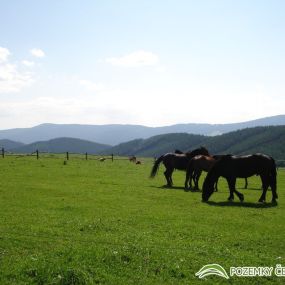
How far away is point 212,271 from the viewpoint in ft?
33.1

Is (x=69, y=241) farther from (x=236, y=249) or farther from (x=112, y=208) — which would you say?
(x=112, y=208)

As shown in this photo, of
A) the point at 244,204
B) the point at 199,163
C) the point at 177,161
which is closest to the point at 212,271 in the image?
the point at 244,204

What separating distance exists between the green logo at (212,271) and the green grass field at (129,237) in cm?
16

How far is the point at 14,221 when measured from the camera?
15539 mm

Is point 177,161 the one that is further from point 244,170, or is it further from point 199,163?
point 244,170

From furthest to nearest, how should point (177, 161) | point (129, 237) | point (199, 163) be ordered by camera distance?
point (177, 161), point (199, 163), point (129, 237)

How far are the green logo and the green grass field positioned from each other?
159mm

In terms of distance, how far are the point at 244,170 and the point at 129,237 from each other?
11283 mm

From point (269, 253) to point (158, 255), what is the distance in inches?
138

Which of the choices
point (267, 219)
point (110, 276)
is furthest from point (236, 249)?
point (267, 219)

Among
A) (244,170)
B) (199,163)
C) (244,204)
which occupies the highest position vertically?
(199,163)

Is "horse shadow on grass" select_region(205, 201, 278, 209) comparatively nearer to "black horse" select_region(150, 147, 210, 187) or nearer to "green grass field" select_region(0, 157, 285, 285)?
"green grass field" select_region(0, 157, 285, 285)

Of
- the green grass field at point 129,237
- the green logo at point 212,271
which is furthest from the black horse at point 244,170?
the green logo at point 212,271

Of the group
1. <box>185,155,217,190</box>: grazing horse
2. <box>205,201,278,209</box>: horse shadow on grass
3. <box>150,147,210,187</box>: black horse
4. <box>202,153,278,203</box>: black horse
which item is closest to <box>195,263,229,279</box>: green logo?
<box>205,201,278,209</box>: horse shadow on grass
